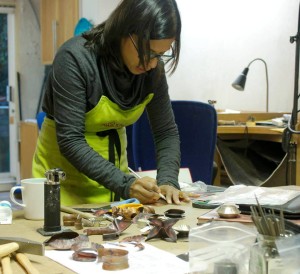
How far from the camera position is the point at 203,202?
141cm

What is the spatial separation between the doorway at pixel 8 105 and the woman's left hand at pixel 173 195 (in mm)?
4732

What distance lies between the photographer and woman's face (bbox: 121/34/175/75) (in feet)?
4.81

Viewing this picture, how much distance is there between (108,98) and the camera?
154cm

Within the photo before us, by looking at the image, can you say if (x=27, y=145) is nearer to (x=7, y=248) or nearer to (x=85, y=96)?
(x=85, y=96)

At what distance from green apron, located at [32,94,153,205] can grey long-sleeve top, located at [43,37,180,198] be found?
0.03m

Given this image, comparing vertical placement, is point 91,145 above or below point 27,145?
above

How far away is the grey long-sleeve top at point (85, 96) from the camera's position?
1443 mm

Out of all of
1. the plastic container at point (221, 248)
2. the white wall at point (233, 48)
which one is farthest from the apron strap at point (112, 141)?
the white wall at point (233, 48)

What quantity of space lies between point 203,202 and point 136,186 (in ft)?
0.60

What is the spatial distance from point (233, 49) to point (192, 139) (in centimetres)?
190

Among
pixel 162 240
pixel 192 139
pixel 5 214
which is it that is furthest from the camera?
pixel 192 139

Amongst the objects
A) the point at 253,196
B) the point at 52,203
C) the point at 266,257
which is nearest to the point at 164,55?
the point at 253,196

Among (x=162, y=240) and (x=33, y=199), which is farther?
(x=33, y=199)

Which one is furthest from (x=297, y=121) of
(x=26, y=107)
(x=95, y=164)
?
(x=26, y=107)
